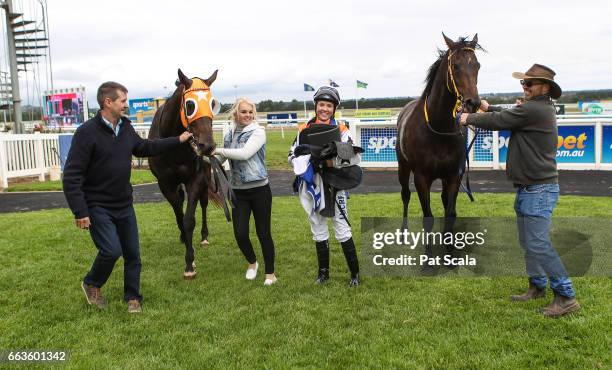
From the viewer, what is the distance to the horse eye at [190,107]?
460 centimetres

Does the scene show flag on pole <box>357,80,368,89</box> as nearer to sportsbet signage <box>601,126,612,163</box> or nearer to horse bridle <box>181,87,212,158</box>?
sportsbet signage <box>601,126,612,163</box>

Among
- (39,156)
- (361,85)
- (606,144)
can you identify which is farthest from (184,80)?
(361,85)

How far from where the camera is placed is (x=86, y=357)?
336 cm

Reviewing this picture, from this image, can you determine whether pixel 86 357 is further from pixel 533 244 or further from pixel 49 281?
pixel 533 244

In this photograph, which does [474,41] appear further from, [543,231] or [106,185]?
[106,185]

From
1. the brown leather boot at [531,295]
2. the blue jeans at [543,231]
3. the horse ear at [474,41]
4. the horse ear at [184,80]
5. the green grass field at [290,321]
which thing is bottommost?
the green grass field at [290,321]

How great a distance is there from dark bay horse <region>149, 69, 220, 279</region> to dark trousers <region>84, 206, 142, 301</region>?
0.87m

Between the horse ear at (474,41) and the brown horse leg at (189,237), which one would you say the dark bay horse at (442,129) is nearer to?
the horse ear at (474,41)

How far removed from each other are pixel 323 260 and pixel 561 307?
2.08m

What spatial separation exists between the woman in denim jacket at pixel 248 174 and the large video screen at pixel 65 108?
2132cm

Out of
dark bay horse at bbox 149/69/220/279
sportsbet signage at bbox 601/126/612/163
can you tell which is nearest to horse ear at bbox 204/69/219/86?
dark bay horse at bbox 149/69/220/279

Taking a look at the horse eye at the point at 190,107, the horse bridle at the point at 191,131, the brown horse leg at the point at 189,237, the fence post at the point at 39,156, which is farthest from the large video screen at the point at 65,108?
→ the horse eye at the point at 190,107

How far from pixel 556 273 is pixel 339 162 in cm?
196

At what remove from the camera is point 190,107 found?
4625mm
